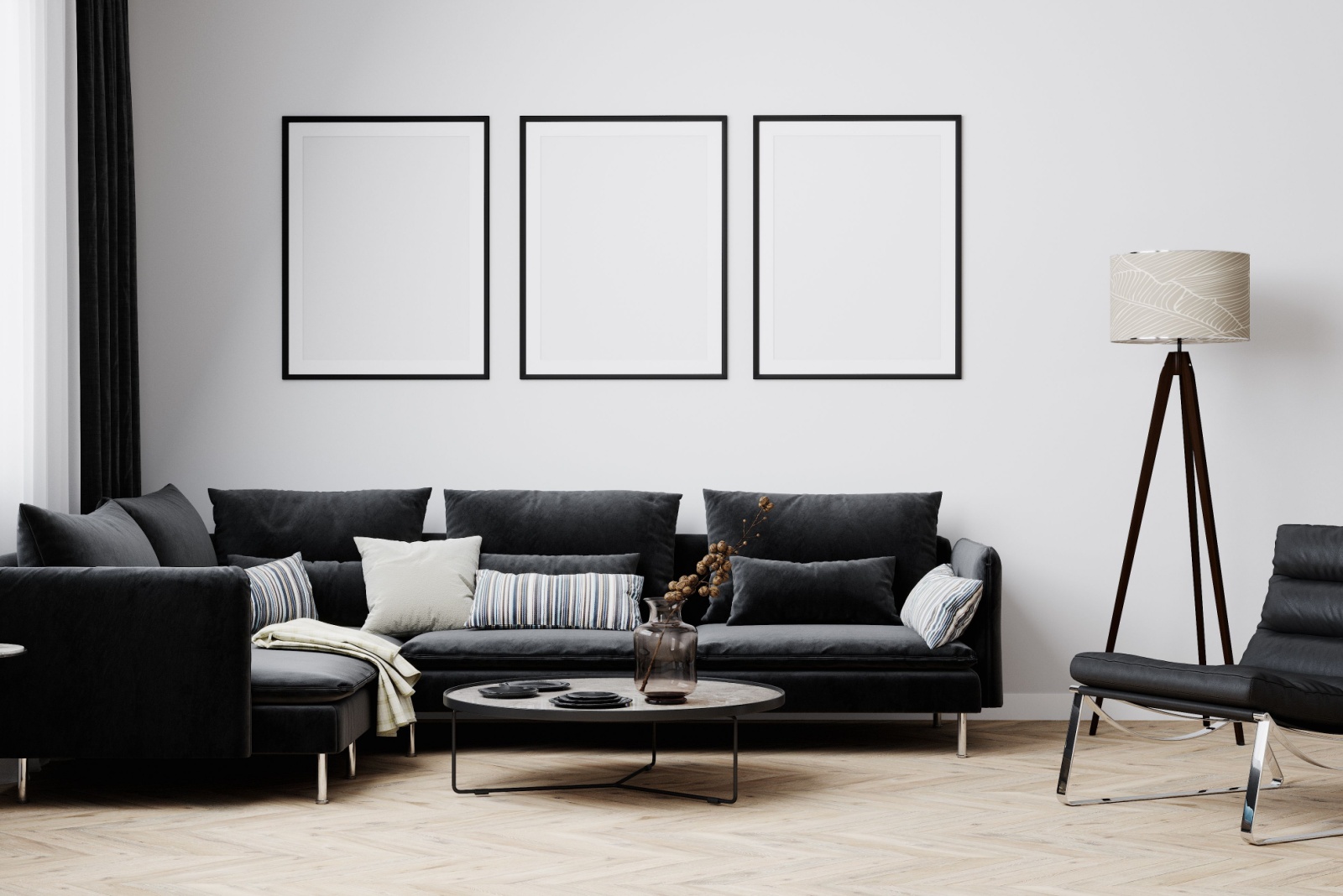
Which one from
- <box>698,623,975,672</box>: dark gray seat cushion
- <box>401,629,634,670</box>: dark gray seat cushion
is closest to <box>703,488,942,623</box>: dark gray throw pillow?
<box>698,623,975,672</box>: dark gray seat cushion

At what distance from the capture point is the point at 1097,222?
5195mm

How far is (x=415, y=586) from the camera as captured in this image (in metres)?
4.59

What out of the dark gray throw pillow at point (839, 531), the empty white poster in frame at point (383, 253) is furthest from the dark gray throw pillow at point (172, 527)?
the dark gray throw pillow at point (839, 531)

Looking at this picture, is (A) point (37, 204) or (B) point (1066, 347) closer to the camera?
(A) point (37, 204)

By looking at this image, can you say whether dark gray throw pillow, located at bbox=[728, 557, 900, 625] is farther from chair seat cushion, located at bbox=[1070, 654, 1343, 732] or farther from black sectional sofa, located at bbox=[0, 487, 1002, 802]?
chair seat cushion, located at bbox=[1070, 654, 1343, 732]

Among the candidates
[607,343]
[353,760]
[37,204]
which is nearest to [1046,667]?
[607,343]

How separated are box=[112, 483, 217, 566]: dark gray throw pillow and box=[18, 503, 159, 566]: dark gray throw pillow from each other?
34cm

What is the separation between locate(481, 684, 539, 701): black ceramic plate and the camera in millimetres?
3701

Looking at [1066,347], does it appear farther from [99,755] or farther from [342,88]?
[99,755]

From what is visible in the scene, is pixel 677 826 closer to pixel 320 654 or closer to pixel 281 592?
pixel 320 654

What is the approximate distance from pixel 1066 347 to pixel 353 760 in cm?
320

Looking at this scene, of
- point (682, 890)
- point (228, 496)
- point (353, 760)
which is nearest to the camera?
point (682, 890)

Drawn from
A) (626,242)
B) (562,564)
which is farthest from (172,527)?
(626,242)

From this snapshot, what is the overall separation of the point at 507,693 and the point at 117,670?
109cm
